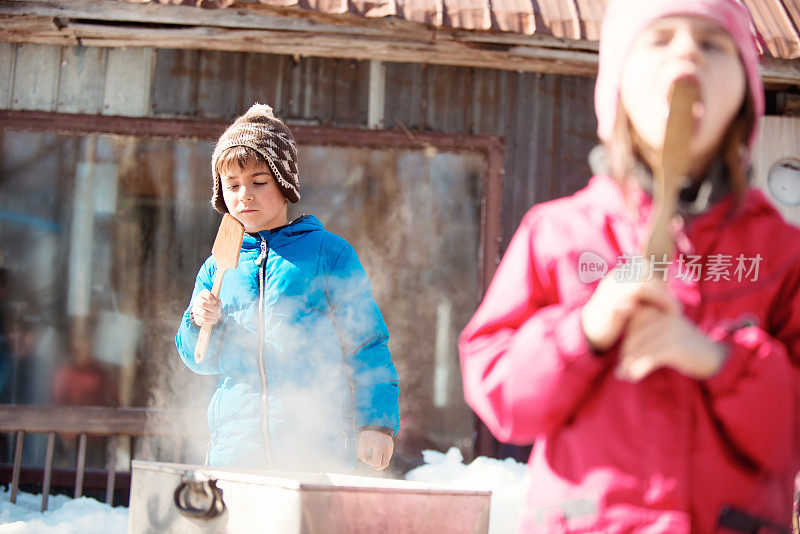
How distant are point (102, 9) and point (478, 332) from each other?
4.03 metres

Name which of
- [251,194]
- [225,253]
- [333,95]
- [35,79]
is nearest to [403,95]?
[333,95]

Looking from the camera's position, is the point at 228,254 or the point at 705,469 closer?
the point at 705,469

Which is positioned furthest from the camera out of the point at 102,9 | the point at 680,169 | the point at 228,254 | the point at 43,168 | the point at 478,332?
the point at 43,168

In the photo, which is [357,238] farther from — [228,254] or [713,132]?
[713,132]

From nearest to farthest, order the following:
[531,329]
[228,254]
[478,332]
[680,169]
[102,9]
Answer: [680,169] < [531,329] < [478,332] < [228,254] < [102,9]

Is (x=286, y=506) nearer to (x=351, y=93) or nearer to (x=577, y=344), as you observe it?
(x=577, y=344)

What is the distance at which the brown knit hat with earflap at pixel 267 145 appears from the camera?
8.64 ft

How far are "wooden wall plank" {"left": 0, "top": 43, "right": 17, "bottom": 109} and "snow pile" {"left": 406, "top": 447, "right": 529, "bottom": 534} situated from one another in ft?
11.7

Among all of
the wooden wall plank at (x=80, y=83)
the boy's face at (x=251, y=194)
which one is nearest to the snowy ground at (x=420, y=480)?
the boy's face at (x=251, y=194)

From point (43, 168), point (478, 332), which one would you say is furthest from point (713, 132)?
point (43, 168)

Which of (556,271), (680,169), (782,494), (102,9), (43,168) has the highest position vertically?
(102,9)

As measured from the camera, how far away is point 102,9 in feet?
14.6

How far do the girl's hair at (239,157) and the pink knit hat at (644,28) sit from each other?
1.56m

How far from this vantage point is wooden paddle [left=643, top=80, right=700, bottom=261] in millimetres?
1027
